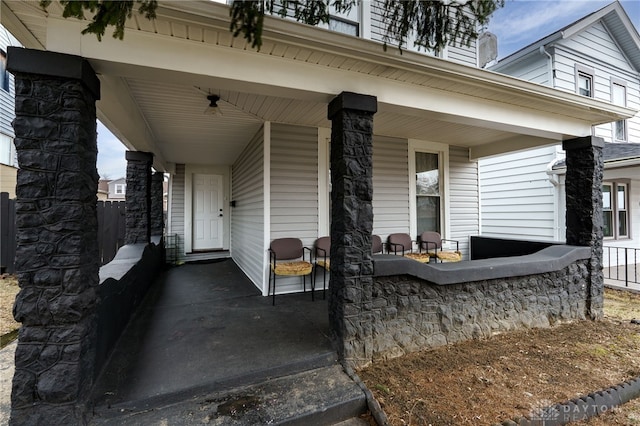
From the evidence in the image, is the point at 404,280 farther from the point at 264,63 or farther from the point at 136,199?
the point at 136,199

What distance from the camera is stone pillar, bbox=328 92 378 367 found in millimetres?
A: 2391

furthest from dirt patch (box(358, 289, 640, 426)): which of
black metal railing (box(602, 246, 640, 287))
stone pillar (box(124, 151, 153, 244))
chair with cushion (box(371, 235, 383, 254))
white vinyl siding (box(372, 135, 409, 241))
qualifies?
stone pillar (box(124, 151, 153, 244))

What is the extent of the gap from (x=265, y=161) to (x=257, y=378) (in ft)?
8.69

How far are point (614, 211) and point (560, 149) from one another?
2.23 metres

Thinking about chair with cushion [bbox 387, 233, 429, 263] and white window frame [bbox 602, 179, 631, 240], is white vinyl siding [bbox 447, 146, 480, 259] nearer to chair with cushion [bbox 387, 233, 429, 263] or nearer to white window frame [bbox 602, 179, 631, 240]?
chair with cushion [bbox 387, 233, 429, 263]

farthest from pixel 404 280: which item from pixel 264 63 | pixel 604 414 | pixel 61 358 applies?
pixel 61 358

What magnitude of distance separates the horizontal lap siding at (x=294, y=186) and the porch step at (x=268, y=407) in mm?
1978

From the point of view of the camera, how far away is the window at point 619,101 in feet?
23.6

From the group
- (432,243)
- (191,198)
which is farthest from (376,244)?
(191,198)

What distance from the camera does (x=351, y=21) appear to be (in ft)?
13.3

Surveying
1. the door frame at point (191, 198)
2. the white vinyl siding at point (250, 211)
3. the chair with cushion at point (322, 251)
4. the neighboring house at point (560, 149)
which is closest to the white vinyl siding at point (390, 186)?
the chair with cushion at point (322, 251)

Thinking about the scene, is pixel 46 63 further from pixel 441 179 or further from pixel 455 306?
pixel 441 179

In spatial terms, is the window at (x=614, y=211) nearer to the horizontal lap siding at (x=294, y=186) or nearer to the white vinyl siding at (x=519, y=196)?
the white vinyl siding at (x=519, y=196)

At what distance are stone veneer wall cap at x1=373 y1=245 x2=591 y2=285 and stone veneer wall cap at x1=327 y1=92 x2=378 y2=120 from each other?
4.44 feet
